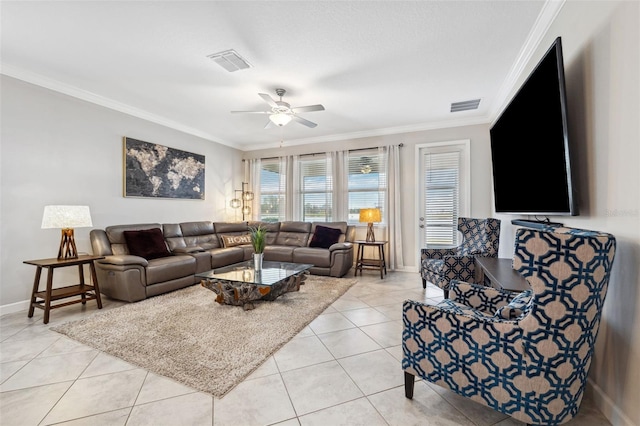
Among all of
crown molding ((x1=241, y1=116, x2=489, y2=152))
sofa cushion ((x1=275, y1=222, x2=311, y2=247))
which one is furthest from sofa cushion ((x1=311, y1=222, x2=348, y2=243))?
crown molding ((x1=241, y1=116, x2=489, y2=152))

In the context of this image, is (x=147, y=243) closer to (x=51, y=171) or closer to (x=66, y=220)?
(x=66, y=220)

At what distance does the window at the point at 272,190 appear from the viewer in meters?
6.21

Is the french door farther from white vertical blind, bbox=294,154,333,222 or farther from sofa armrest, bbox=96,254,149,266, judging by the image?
sofa armrest, bbox=96,254,149,266

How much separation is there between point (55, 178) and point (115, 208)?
0.81m

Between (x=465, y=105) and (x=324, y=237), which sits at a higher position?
(x=465, y=105)

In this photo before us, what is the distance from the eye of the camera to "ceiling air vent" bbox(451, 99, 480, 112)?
397 cm

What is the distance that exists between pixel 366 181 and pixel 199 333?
13.2 feet

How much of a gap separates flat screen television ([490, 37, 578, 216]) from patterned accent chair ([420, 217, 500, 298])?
2.26ft

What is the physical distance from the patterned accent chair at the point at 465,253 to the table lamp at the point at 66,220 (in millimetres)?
4162

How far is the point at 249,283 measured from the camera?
3.01 metres

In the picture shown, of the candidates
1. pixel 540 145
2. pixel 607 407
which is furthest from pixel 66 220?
pixel 607 407

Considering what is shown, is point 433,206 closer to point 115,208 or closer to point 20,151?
point 115,208

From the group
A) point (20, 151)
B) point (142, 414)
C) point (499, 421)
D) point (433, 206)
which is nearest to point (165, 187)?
point (20, 151)

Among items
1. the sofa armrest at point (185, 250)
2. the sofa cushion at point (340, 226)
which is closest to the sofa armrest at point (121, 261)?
the sofa armrest at point (185, 250)
